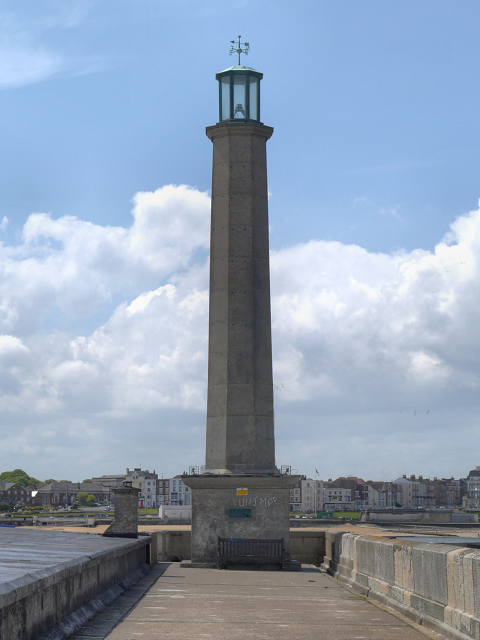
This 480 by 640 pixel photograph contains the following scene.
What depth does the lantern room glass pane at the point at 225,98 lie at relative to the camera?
100 ft

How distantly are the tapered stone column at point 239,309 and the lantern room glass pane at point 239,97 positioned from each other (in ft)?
5.94

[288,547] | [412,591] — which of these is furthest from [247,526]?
[412,591]

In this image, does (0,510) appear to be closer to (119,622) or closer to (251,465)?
(251,465)

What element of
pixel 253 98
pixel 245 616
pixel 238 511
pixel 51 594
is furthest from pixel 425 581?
pixel 253 98

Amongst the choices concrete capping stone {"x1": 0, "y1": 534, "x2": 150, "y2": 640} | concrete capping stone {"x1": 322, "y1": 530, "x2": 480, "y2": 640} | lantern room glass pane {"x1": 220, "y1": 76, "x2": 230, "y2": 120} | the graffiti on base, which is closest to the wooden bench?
the graffiti on base

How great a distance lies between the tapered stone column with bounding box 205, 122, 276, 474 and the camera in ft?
88.7

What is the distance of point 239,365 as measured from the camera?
89.6 ft

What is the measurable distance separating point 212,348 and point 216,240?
14.0 feet

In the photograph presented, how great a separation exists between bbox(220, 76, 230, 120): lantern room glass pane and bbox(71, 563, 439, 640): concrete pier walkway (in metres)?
19.9

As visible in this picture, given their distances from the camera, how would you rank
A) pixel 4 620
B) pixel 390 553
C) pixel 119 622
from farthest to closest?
pixel 390 553 → pixel 119 622 → pixel 4 620

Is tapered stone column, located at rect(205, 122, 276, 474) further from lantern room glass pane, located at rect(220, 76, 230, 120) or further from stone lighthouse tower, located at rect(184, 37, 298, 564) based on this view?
lantern room glass pane, located at rect(220, 76, 230, 120)

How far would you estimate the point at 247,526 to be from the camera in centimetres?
2580

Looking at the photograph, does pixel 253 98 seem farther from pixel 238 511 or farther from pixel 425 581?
pixel 425 581

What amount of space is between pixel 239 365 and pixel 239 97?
11659 millimetres
